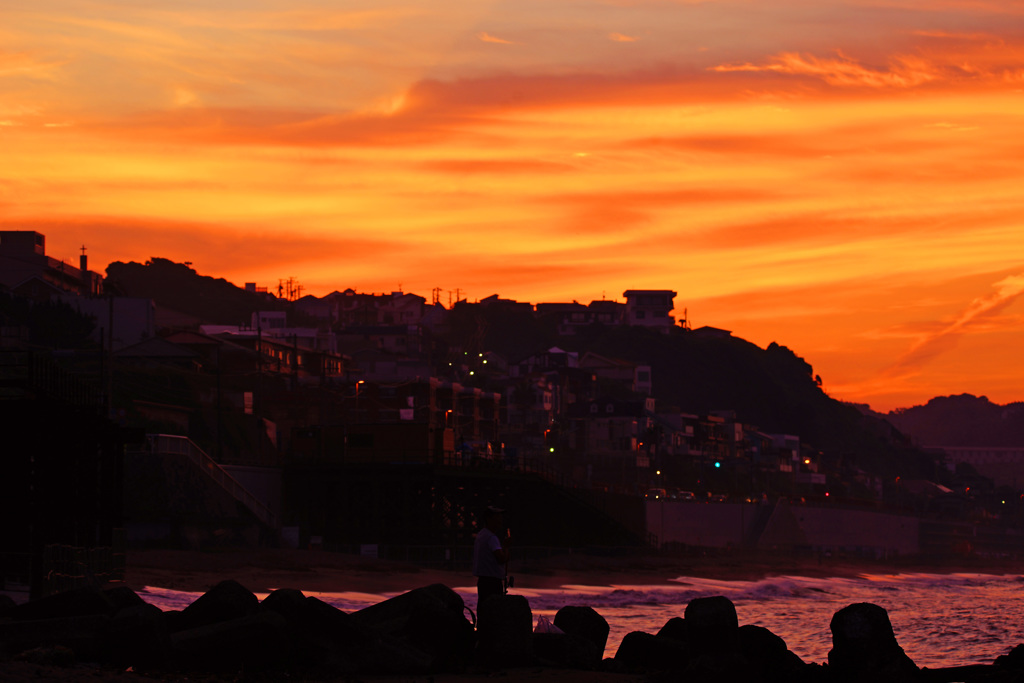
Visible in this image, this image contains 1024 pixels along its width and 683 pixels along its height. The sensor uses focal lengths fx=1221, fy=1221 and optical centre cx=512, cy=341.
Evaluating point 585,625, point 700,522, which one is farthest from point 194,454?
point 700,522

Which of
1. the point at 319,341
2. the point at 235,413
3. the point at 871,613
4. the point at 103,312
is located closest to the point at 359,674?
the point at 871,613

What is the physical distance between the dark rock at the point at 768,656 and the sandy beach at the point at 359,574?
6.48 feet

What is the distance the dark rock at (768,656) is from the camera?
1777cm

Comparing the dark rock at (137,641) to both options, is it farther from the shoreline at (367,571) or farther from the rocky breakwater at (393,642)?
the shoreline at (367,571)

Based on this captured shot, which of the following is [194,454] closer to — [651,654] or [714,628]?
[651,654]

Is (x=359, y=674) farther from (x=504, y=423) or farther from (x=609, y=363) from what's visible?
(x=609, y=363)

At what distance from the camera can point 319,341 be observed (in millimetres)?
162125

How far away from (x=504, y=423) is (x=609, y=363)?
54041mm

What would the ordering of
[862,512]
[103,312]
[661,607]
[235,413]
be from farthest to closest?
[862,512], [103,312], [235,413], [661,607]

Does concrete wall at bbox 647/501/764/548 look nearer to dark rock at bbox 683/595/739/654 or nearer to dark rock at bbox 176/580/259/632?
dark rock at bbox 683/595/739/654

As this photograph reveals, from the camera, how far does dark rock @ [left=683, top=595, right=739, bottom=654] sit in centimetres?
1955

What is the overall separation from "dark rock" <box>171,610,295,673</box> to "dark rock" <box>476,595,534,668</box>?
287 cm

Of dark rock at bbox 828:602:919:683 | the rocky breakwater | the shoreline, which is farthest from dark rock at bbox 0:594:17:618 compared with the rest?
the shoreline

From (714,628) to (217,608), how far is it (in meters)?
7.89
